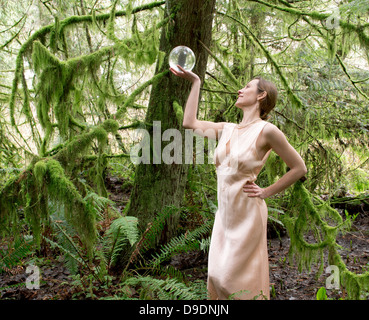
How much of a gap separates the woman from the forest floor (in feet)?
4.34

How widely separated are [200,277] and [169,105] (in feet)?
7.15

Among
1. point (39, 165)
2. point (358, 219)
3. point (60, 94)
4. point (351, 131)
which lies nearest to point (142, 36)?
point (60, 94)

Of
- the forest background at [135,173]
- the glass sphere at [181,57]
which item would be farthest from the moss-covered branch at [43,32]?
the glass sphere at [181,57]

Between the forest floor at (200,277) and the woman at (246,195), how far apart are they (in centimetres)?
132

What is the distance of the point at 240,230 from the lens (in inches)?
99.1

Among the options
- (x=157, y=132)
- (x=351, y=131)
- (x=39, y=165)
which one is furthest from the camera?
(x=351, y=131)

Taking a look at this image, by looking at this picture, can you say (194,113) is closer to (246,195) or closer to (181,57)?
(181,57)

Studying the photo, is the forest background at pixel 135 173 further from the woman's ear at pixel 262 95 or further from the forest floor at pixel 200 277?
the woman's ear at pixel 262 95

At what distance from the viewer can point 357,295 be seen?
8.45 ft

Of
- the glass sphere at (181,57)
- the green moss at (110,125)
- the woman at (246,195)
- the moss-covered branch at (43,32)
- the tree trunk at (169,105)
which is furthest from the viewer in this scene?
the tree trunk at (169,105)

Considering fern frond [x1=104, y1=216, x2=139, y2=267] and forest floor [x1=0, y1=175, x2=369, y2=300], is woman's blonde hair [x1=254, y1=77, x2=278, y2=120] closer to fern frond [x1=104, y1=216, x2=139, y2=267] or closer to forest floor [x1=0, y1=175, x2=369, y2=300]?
fern frond [x1=104, y1=216, x2=139, y2=267]

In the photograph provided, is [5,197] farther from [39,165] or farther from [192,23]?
[192,23]

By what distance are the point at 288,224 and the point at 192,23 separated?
7.81ft

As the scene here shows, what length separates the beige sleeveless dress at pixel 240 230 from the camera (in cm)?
248
